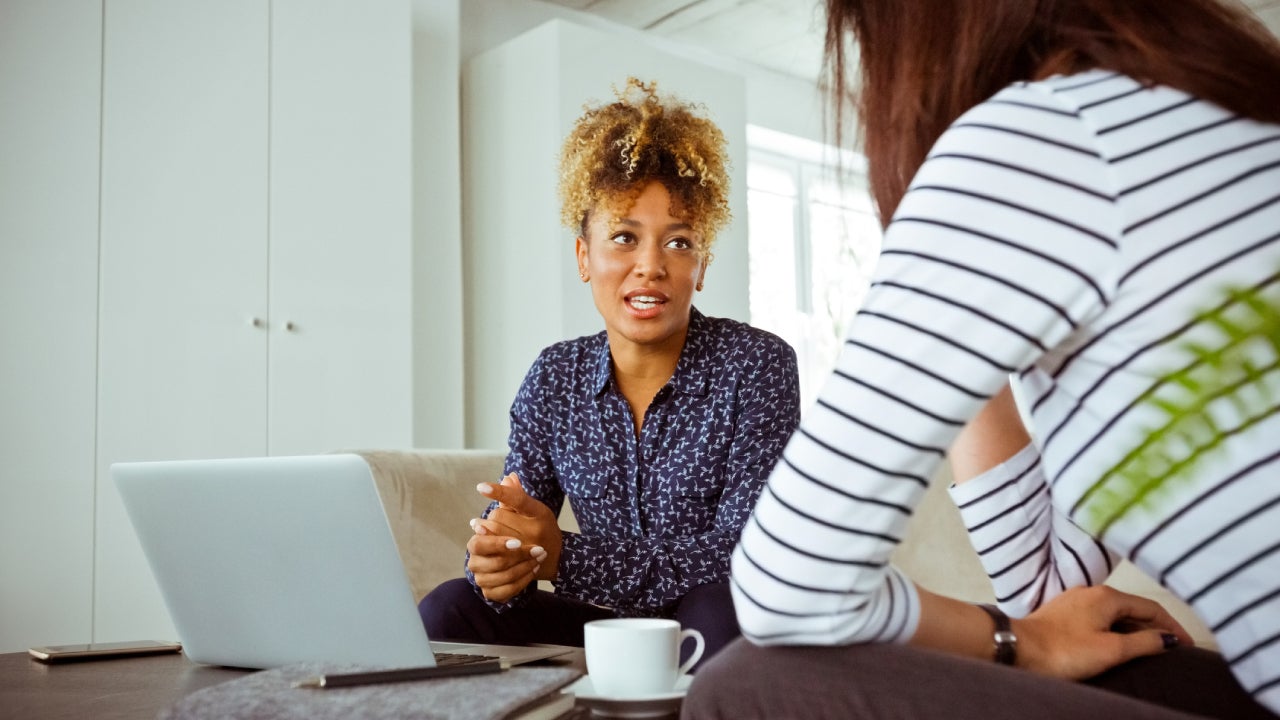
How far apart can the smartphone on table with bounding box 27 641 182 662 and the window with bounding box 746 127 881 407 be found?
4445mm

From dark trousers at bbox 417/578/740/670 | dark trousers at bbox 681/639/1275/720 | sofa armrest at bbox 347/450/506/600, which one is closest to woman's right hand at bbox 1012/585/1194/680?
→ dark trousers at bbox 681/639/1275/720

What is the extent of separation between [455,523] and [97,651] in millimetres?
908

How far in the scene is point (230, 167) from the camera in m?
3.34

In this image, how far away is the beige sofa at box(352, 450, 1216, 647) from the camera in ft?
6.89

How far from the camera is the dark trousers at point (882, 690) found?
0.63m

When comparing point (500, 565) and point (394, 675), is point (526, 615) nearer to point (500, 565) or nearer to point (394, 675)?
point (500, 565)

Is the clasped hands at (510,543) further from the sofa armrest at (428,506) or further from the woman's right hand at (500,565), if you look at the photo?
the sofa armrest at (428,506)

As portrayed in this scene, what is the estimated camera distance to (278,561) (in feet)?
3.44

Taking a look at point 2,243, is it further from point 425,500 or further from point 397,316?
point 425,500

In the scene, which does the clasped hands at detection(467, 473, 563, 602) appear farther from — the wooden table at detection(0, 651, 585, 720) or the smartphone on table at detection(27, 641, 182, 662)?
the smartphone on table at detection(27, 641, 182, 662)

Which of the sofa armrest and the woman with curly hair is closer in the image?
the woman with curly hair

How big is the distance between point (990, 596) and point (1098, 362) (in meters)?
1.58

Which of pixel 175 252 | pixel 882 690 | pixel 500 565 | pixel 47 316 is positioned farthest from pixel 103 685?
pixel 175 252

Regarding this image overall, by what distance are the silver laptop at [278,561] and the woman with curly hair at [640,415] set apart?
350mm
